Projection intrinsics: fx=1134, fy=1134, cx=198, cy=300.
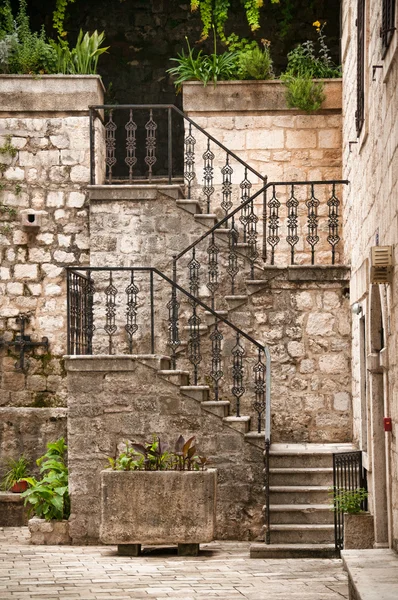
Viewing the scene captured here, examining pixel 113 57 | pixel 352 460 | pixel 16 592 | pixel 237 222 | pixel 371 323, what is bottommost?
pixel 16 592

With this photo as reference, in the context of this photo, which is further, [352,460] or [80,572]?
[352,460]

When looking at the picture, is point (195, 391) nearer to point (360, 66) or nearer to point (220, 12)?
point (360, 66)

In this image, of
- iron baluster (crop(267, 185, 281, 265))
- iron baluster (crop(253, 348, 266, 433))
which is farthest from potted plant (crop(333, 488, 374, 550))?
iron baluster (crop(267, 185, 281, 265))

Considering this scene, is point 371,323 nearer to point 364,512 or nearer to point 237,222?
point 364,512

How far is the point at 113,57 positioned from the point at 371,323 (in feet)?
25.4

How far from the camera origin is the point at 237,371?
37.1ft

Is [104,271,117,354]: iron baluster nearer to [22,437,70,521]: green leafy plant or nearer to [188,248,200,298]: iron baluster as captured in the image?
[188,248,200,298]: iron baluster

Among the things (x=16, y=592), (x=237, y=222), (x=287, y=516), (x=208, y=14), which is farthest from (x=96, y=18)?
(x=16, y=592)

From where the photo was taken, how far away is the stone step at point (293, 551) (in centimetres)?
961

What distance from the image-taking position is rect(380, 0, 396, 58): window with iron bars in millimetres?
7287

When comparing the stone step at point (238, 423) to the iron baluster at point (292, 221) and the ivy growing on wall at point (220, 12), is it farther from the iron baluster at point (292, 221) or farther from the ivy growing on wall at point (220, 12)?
the ivy growing on wall at point (220, 12)

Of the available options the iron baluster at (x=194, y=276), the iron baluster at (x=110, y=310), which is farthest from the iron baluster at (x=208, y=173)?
the iron baluster at (x=110, y=310)

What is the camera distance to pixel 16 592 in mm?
7992

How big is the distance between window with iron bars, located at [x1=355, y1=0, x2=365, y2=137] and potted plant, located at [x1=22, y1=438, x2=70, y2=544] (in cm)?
443
